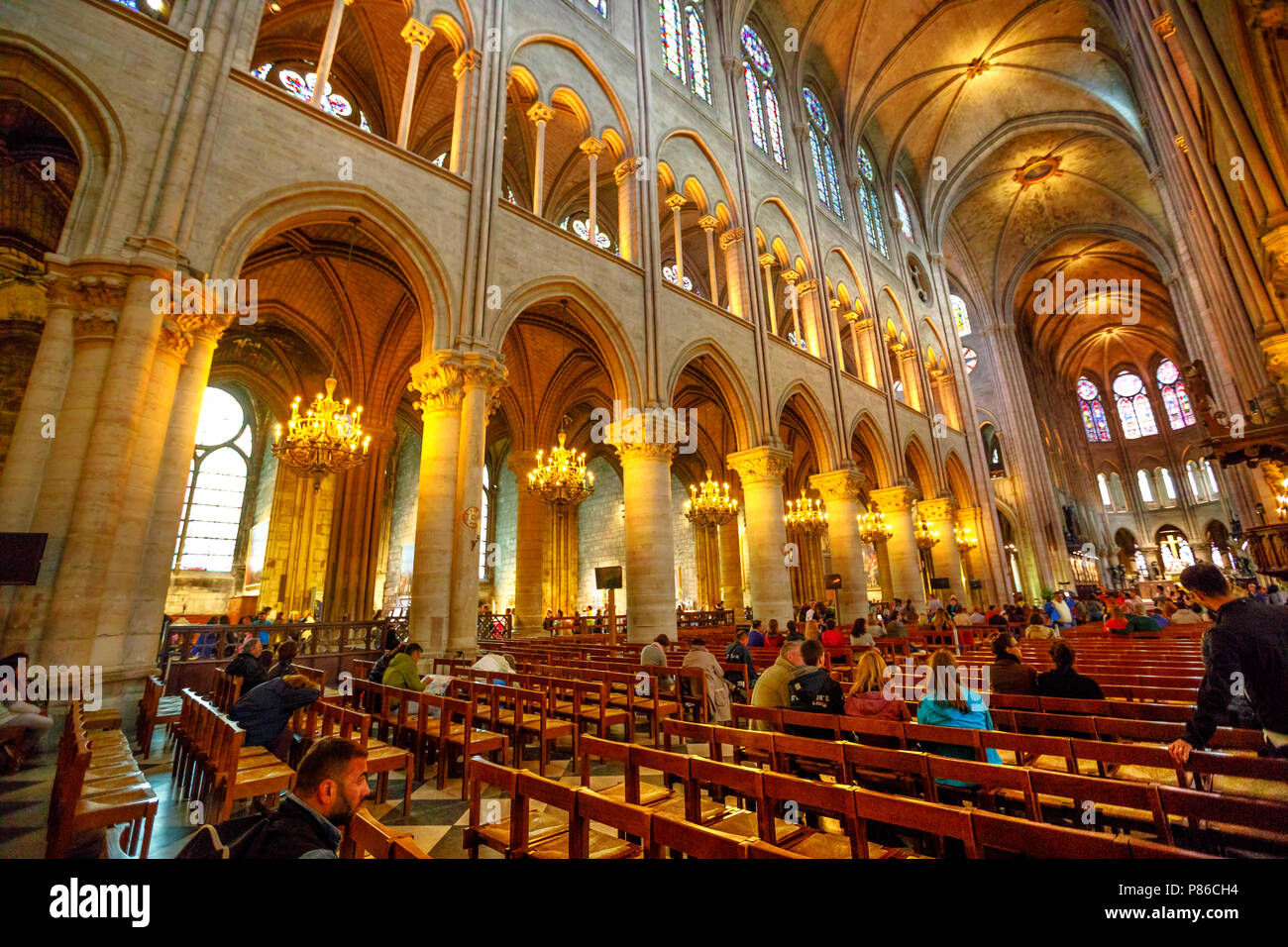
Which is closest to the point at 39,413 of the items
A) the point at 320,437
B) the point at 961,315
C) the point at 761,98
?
the point at 320,437

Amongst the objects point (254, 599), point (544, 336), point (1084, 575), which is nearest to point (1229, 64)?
point (544, 336)

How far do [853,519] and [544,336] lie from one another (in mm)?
10075

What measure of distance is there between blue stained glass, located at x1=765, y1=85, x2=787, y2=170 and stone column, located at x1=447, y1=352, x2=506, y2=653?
13.8 metres

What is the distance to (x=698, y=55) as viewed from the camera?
15.5 m

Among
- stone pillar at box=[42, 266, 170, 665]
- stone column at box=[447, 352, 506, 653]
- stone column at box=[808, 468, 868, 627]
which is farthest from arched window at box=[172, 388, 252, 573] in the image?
stone column at box=[808, 468, 868, 627]

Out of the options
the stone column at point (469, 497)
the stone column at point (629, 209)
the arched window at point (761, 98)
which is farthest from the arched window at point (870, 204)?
the stone column at point (469, 497)

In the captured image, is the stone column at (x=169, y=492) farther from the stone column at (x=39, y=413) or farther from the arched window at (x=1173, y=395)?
the arched window at (x=1173, y=395)

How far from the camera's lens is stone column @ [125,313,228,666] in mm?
5395

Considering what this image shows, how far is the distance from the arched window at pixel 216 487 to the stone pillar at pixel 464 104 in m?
12.4

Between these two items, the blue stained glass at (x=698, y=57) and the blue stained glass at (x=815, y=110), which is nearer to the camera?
the blue stained glass at (x=698, y=57)

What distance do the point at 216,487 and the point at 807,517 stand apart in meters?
17.4

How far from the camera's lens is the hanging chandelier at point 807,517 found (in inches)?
608
